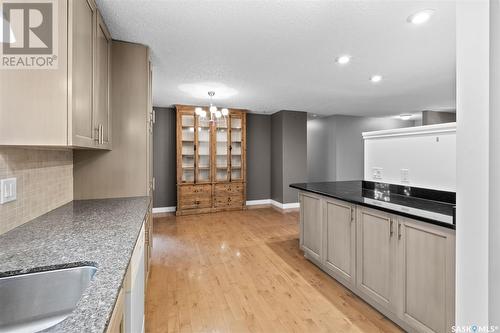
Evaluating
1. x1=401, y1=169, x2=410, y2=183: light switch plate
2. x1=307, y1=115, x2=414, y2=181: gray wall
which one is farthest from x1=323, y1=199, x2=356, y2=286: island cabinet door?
x1=307, y1=115, x2=414, y2=181: gray wall

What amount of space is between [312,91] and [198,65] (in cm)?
211

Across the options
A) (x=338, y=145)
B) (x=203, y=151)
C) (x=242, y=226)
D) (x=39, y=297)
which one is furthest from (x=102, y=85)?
(x=338, y=145)

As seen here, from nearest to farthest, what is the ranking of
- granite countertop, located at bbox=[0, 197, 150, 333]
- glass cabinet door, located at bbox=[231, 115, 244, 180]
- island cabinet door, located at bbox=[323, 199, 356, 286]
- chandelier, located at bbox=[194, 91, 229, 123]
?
granite countertop, located at bbox=[0, 197, 150, 333] → island cabinet door, located at bbox=[323, 199, 356, 286] → chandelier, located at bbox=[194, 91, 229, 123] → glass cabinet door, located at bbox=[231, 115, 244, 180]

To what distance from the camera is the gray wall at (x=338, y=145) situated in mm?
6746

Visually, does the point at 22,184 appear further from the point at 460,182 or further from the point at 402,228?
the point at 402,228

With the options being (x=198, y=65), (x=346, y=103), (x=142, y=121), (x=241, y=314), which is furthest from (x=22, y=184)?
(x=346, y=103)

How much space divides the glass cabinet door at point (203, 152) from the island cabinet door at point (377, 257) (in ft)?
12.8

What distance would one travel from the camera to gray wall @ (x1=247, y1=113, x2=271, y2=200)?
6.21 meters

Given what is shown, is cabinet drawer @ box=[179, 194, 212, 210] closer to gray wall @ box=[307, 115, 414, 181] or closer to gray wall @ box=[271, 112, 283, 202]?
gray wall @ box=[271, 112, 283, 202]

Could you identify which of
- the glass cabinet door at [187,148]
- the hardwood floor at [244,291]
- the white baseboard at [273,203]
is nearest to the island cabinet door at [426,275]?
the hardwood floor at [244,291]

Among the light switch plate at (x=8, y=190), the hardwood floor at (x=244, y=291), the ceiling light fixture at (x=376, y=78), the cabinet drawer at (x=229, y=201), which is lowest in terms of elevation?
the hardwood floor at (x=244, y=291)

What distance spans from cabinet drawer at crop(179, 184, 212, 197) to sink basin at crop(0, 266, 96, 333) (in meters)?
4.31

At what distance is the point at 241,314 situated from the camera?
78.5 inches

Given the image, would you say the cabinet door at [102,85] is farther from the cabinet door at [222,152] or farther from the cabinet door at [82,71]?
the cabinet door at [222,152]
